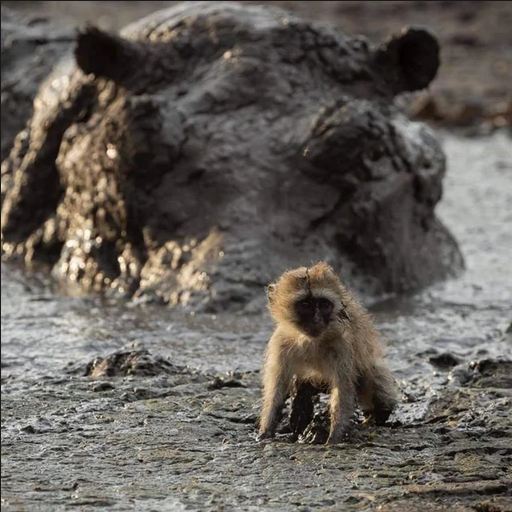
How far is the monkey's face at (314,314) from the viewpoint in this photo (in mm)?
6117

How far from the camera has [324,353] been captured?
6.29 metres

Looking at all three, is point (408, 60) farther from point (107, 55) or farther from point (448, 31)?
point (448, 31)

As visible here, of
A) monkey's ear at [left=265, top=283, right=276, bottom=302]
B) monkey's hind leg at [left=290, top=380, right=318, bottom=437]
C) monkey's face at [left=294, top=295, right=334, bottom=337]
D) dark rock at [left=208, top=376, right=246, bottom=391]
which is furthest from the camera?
dark rock at [left=208, top=376, right=246, bottom=391]

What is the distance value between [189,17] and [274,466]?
18.8ft

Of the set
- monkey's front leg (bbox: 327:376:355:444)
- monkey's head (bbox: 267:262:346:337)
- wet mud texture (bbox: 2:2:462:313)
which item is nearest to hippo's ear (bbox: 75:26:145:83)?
wet mud texture (bbox: 2:2:462:313)

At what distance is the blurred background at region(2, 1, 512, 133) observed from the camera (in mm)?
21625

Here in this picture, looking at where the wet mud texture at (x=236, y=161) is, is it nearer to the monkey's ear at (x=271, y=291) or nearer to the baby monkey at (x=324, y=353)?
the monkey's ear at (x=271, y=291)

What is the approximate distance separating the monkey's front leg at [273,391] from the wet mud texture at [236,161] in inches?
103

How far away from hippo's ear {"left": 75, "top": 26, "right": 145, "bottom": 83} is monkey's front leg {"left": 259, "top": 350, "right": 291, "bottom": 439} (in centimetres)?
429

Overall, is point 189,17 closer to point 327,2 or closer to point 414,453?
point 414,453

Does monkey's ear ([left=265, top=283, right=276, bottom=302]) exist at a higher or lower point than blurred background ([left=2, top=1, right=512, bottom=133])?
lower

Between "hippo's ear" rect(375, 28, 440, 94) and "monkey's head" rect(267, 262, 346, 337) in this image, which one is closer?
"monkey's head" rect(267, 262, 346, 337)

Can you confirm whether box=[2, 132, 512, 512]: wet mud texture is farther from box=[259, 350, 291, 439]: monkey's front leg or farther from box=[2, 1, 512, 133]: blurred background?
box=[2, 1, 512, 133]: blurred background

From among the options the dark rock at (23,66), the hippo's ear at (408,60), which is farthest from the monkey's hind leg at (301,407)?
the dark rock at (23,66)
